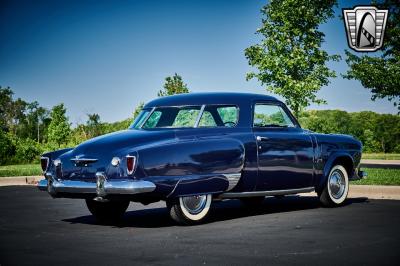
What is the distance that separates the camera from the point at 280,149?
31.6 feet

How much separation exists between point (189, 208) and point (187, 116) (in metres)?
1.44


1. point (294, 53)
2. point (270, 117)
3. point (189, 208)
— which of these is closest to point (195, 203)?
point (189, 208)

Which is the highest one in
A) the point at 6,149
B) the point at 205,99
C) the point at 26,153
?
the point at 205,99

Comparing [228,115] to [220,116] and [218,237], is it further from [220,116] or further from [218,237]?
[218,237]

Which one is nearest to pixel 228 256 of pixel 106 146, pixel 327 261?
pixel 327 261

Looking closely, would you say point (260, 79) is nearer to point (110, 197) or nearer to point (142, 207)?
point (142, 207)

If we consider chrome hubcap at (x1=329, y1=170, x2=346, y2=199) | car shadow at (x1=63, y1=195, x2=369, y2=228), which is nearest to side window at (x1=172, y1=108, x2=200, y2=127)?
car shadow at (x1=63, y1=195, x2=369, y2=228)

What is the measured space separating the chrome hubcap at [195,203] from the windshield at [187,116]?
1.08m

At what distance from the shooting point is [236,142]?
9023mm

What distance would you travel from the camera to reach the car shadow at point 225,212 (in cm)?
925

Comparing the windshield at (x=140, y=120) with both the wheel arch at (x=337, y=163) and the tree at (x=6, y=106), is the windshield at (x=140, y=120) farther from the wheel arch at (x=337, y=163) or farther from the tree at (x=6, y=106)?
the tree at (x=6, y=106)

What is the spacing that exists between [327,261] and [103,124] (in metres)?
62.6

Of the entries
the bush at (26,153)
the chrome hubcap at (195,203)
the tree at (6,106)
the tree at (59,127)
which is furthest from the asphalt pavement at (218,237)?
the tree at (6,106)

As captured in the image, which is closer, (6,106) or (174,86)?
(174,86)
